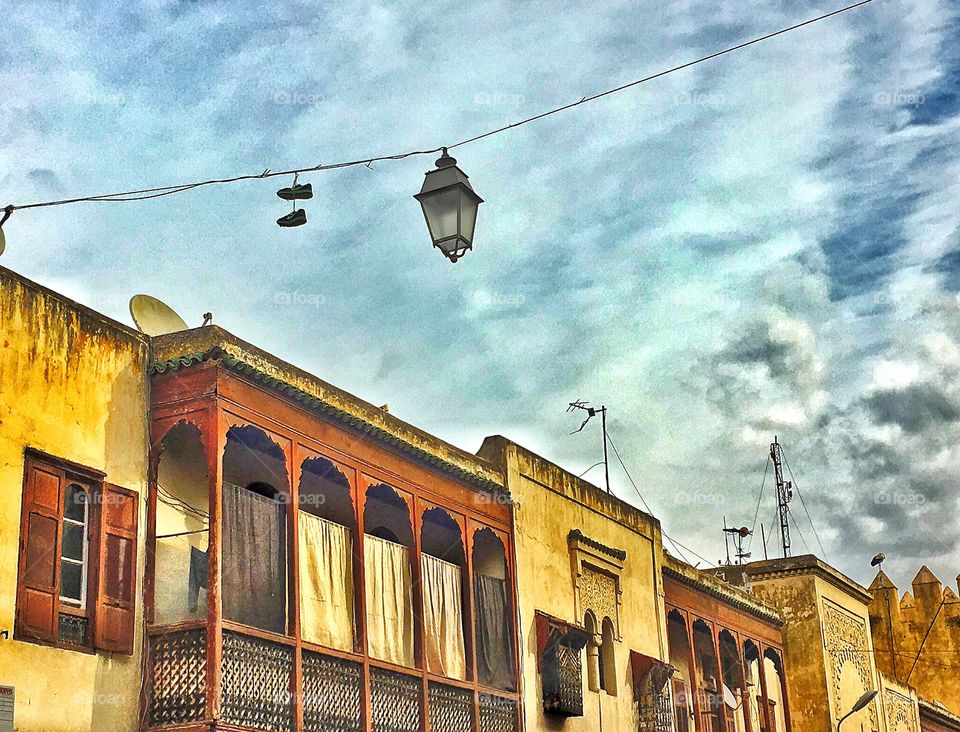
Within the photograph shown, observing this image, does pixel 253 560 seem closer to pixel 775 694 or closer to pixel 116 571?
pixel 116 571

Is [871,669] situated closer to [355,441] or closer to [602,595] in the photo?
[602,595]

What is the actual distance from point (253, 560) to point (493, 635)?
466 centimetres

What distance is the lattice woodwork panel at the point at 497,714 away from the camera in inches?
635

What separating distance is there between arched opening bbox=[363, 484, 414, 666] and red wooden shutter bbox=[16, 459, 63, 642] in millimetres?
3880

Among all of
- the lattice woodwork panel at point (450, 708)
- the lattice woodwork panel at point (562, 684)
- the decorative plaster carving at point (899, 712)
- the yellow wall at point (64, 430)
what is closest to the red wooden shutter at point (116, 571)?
the yellow wall at point (64, 430)

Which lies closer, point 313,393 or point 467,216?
point 467,216

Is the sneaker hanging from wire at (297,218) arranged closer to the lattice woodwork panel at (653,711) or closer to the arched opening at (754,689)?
the lattice woodwork panel at (653,711)

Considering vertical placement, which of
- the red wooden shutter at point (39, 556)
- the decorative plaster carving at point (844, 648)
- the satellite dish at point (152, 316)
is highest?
the satellite dish at point (152, 316)

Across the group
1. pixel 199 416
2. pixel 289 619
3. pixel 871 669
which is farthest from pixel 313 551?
pixel 871 669

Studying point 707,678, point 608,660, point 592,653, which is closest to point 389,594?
point 592,653

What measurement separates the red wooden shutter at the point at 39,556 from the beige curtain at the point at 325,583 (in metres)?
2.80

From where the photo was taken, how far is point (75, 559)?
1181cm

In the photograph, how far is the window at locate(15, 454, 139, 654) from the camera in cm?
1122

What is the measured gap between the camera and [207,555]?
41.3ft
